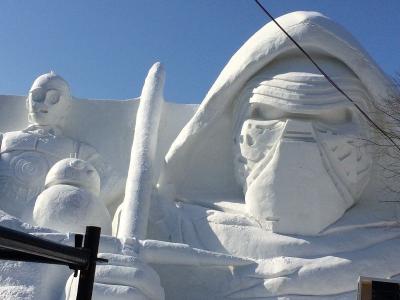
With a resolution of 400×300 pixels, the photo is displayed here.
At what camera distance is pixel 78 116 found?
700cm

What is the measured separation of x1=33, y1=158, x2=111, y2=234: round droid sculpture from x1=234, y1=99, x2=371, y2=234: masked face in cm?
148

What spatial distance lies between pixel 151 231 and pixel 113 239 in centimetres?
103

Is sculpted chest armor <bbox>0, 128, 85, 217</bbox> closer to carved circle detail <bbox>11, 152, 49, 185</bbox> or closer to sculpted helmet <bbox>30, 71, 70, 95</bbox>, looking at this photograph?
carved circle detail <bbox>11, 152, 49, 185</bbox>

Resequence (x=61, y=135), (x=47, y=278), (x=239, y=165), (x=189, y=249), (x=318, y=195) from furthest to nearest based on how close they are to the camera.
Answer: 1. (x=61, y=135)
2. (x=239, y=165)
3. (x=318, y=195)
4. (x=189, y=249)
5. (x=47, y=278)

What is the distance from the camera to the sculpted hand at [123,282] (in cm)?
433

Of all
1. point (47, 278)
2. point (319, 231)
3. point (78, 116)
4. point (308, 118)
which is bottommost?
point (47, 278)

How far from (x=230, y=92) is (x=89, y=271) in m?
4.75

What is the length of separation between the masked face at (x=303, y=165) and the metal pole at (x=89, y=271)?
164 inches

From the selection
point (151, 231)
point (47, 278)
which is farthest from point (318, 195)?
point (47, 278)

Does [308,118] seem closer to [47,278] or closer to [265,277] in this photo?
[265,277]

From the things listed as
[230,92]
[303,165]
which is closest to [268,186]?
[303,165]

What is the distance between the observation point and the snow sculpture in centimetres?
597

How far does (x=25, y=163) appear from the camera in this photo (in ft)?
20.0

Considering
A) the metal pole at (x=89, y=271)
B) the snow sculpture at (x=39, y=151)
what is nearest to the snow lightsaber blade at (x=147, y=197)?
the snow sculpture at (x=39, y=151)
